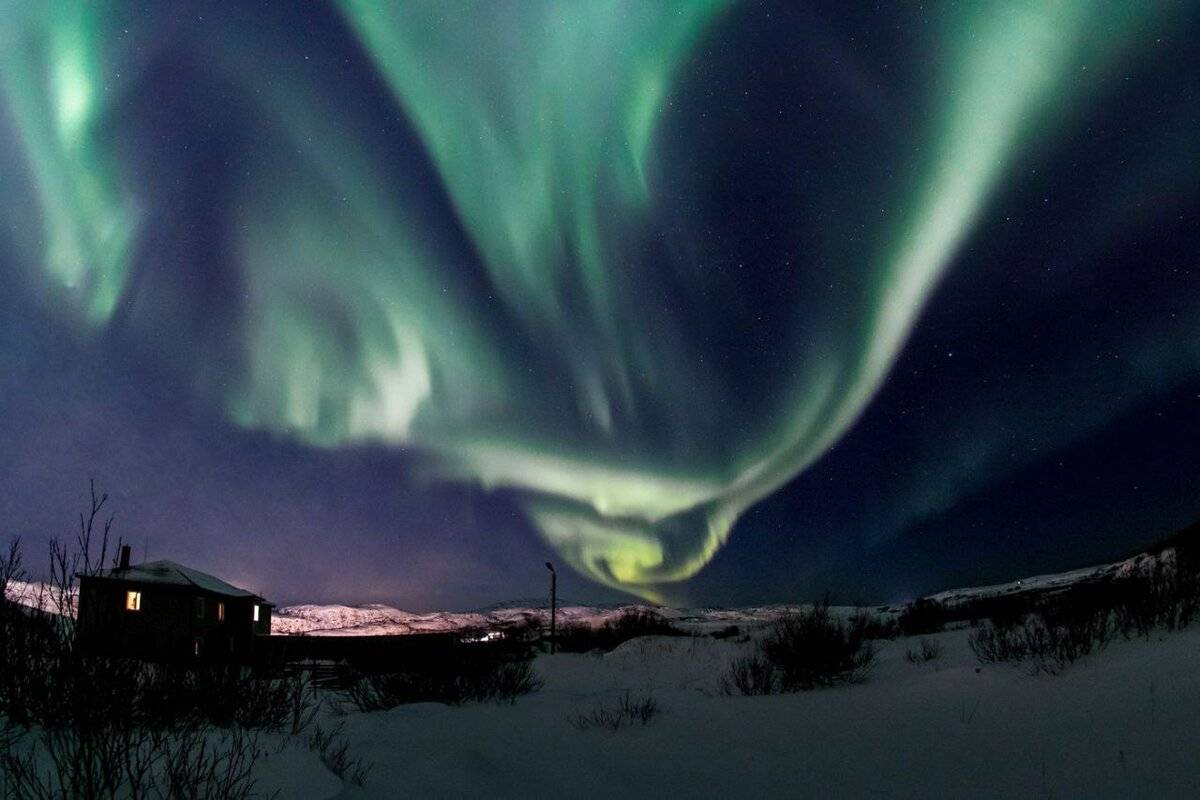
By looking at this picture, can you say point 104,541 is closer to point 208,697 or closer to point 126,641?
point 126,641

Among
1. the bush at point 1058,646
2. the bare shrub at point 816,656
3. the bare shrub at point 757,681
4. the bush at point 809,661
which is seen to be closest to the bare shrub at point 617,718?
the bare shrub at point 757,681

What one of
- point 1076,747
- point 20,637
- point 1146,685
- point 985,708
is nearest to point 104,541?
point 20,637

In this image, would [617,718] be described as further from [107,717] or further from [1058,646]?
[107,717]

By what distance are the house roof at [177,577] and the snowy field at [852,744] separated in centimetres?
2787

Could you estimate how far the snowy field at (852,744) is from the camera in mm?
6816

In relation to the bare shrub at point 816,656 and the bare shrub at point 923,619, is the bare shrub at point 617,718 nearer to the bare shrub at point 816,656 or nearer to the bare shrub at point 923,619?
the bare shrub at point 816,656

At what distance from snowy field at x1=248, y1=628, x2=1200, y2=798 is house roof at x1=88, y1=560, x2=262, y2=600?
27.9m

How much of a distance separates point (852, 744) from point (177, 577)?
116ft

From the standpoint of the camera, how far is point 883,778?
7848mm

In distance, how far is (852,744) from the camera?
30.3 feet

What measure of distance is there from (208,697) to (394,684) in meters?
6.54

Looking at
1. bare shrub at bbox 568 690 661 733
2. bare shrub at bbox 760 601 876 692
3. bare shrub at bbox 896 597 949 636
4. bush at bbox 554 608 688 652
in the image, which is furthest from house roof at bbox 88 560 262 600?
bare shrub at bbox 896 597 949 636

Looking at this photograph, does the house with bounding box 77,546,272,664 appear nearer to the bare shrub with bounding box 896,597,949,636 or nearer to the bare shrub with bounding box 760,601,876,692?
the bare shrub with bounding box 760,601,876,692

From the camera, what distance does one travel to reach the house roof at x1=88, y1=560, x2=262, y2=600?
3356 cm
